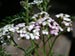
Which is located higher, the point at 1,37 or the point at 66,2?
the point at 1,37

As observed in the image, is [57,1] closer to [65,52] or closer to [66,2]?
[66,2]

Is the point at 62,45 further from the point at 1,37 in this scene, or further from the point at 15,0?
the point at 15,0

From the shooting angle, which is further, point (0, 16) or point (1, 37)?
point (0, 16)

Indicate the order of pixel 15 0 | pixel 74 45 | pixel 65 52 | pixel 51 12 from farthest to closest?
1. pixel 15 0
2. pixel 51 12
3. pixel 74 45
4. pixel 65 52

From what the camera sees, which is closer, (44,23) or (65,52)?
(44,23)

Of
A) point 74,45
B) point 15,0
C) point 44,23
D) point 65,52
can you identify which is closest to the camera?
point 44,23

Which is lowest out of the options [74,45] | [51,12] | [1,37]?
[74,45]

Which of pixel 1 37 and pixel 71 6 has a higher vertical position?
pixel 1 37

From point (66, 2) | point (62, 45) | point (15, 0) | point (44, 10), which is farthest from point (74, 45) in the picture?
point (44, 10)

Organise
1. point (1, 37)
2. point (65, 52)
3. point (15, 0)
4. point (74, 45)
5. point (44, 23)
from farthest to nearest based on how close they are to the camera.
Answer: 1. point (15, 0)
2. point (74, 45)
3. point (65, 52)
4. point (1, 37)
5. point (44, 23)
